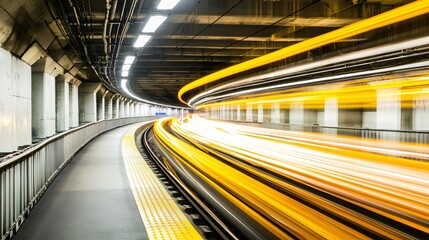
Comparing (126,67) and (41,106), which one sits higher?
(126,67)

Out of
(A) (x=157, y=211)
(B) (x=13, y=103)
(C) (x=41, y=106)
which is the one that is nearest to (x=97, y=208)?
(A) (x=157, y=211)

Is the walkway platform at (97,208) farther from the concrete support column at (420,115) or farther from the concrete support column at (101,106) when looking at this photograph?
the concrete support column at (101,106)

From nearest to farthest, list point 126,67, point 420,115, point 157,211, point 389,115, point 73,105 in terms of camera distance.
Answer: point 157,211 < point 420,115 < point 389,115 < point 126,67 < point 73,105

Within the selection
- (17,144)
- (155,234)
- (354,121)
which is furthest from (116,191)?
(354,121)

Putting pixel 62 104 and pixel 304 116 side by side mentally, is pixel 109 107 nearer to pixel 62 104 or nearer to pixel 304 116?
pixel 62 104

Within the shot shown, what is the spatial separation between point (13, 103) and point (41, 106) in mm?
4202

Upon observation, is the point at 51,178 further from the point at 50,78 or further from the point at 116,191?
the point at 50,78

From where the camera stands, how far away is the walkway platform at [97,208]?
18.2 ft

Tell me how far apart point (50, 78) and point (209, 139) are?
6.89m

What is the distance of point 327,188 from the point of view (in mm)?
7105

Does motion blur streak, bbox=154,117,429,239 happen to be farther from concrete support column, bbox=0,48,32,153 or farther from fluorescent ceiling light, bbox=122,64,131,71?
fluorescent ceiling light, bbox=122,64,131,71

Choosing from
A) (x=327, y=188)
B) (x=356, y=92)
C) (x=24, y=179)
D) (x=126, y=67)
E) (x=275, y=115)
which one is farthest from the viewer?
(x=275, y=115)

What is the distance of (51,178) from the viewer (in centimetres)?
A: 894

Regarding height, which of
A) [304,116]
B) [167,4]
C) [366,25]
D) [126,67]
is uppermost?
[126,67]
